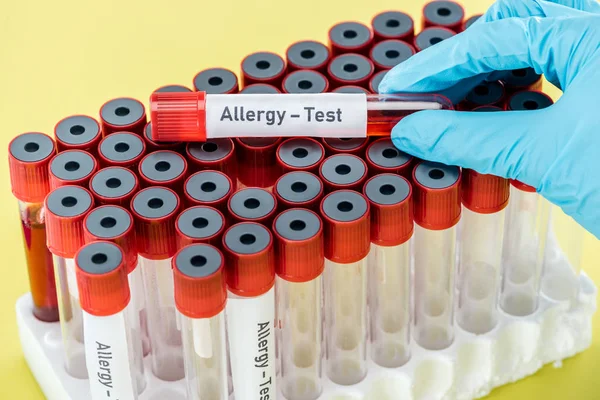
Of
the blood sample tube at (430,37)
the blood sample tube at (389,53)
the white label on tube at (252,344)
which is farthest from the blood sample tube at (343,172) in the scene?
the blood sample tube at (430,37)

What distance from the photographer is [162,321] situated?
263 cm

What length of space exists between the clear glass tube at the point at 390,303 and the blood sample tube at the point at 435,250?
0.17 feet

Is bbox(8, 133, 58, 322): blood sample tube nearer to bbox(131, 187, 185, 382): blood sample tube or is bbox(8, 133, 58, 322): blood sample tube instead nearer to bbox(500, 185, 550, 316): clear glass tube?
bbox(131, 187, 185, 382): blood sample tube

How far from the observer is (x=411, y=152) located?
2.57 m

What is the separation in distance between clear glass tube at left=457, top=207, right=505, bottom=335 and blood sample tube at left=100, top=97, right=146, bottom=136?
75 cm

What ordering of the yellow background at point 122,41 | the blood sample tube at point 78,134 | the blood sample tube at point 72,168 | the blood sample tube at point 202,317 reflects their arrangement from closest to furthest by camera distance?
the blood sample tube at point 202,317 < the blood sample tube at point 72,168 < the blood sample tube at point 78,134 < the yellow background at point 122,41

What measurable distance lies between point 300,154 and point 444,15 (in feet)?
2.23

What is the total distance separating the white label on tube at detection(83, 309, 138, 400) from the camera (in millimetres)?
2365

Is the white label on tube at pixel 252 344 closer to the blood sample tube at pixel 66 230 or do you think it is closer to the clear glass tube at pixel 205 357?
the clear glass tube at pixel 205 357

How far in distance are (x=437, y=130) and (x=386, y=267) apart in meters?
0.32

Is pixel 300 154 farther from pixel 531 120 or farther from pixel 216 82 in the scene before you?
pixel 531 120

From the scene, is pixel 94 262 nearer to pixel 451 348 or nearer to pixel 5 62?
pixel 451 348

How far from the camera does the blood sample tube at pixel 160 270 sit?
2428 mm

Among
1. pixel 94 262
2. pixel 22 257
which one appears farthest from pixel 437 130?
pixel 22 257
